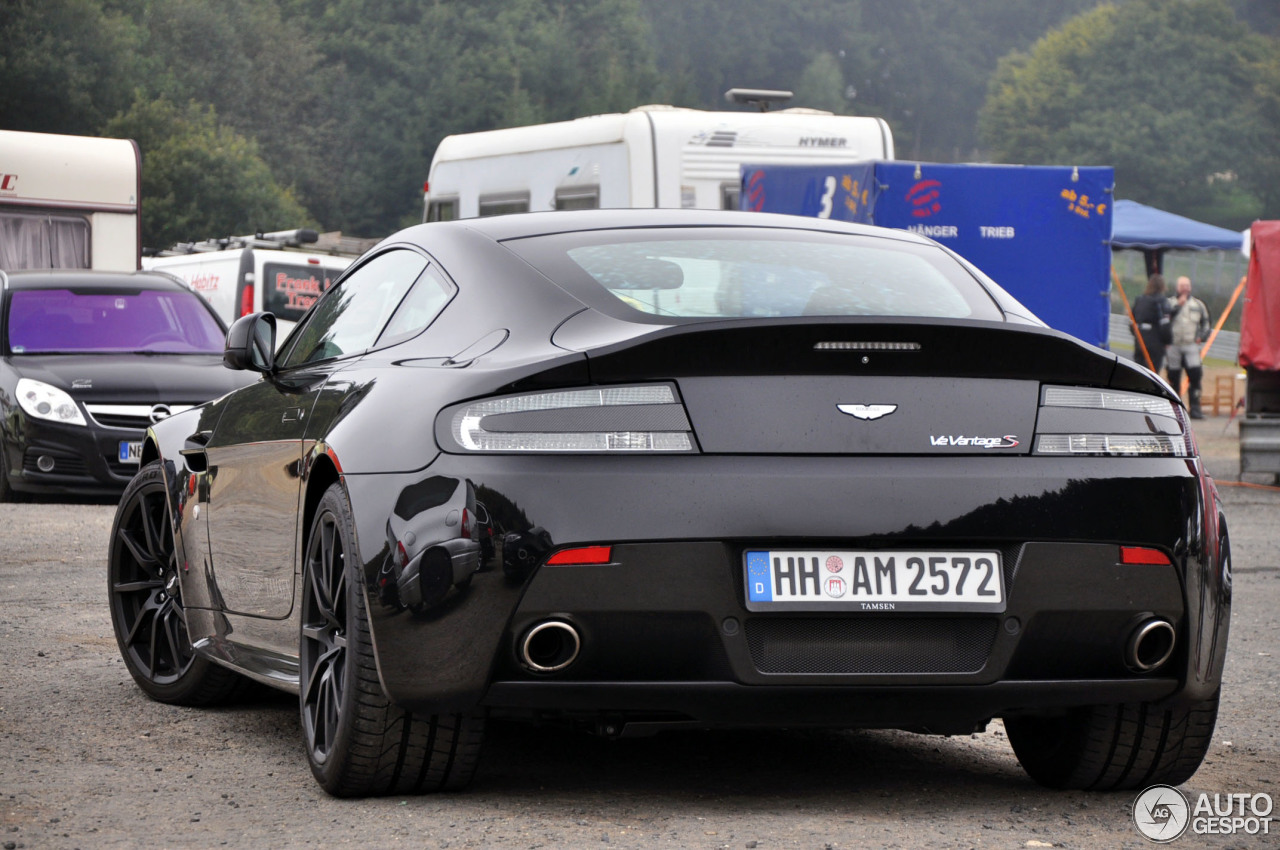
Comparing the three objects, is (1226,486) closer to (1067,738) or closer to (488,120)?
(1067,738)

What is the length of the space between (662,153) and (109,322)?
6959 mm

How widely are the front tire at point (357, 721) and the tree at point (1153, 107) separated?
94.9 meters

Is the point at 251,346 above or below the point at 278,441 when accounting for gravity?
above

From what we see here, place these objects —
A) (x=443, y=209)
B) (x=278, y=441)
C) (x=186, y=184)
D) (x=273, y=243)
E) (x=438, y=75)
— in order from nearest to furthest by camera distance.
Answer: (x=278, y=441), (x=443, y=209), (x=273, y=243), (x=186, y=184), (x=438, y=75)

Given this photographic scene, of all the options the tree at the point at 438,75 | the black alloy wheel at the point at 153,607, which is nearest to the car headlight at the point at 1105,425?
the black alloy wheel at the point at 153,607

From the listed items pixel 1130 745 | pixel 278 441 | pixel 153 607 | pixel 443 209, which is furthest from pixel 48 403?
pixel 443 209

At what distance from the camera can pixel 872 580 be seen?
12.3 ft

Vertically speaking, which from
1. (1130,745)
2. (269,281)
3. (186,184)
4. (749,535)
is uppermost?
(749,535)

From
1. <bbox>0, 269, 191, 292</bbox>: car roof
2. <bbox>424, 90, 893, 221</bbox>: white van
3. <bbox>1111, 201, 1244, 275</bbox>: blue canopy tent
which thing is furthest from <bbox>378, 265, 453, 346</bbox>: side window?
<bbox>1111, 201, 1244, 275</bbox>: blue canopy tent

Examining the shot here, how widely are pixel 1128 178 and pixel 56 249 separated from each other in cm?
8246

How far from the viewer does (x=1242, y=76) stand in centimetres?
9681

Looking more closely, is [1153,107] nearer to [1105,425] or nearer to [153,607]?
[153,607]

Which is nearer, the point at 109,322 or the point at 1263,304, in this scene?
the point at 109,322

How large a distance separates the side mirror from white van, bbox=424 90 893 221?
41.8 ft
